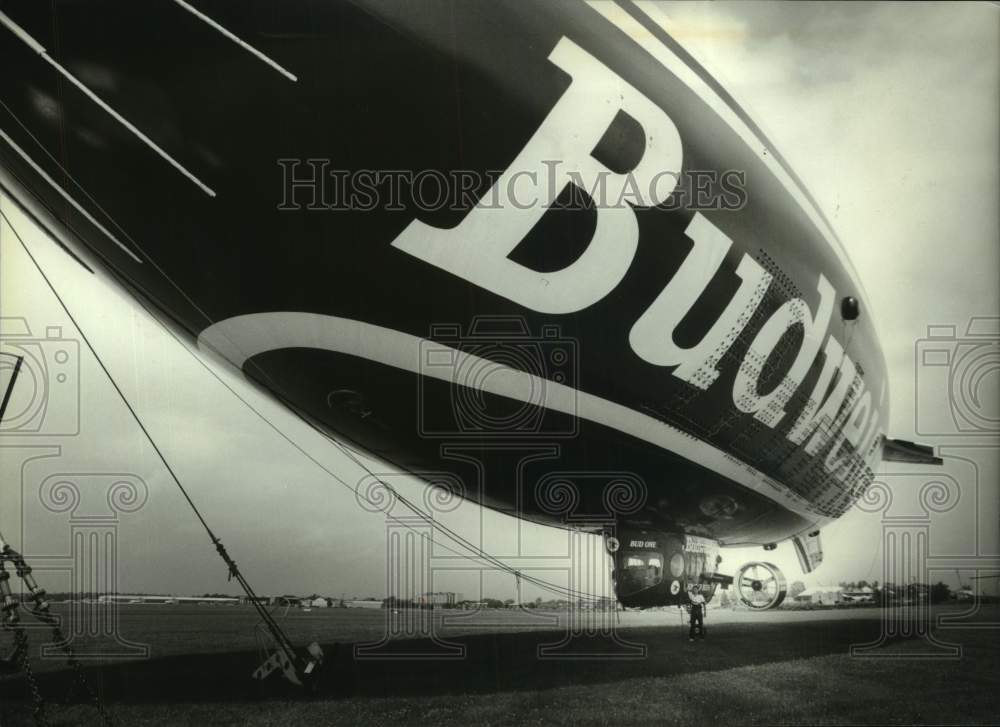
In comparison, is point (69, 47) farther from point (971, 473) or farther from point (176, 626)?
point (971, 473)

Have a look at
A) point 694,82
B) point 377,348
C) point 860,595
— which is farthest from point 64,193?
point 860,595

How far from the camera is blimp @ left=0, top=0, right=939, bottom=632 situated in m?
1.97

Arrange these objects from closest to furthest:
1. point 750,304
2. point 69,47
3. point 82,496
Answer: point 69,47 < point 82,496 < point 750,304

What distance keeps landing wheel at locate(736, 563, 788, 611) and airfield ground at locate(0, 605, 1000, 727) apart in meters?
0.07

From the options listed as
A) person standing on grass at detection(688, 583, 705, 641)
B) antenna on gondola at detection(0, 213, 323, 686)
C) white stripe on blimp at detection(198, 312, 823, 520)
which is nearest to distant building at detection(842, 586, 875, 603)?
person standing on grass at detection(688, 583, 705, 641)

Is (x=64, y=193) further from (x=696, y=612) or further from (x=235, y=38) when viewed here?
(x=696, y=612)

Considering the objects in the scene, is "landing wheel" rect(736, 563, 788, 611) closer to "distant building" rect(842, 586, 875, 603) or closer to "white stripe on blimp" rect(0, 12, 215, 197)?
"distant building" rect(842, 586, 875, 603)

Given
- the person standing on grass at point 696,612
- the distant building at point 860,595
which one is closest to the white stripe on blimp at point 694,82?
the distant building at point 860,595

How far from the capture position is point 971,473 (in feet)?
8.48

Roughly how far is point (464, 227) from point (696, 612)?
1.80 meters

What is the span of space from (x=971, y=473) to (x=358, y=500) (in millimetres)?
2167

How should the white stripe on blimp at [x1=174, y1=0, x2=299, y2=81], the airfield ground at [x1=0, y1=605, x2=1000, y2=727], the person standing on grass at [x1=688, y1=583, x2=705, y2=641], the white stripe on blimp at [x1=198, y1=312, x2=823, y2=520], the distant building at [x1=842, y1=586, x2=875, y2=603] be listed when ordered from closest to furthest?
the white stripe on blimp at [x1=174, y1=0, x2=299, y2=81] < the white stripe on blimp at [x1=198, y1=312, x2=823, y2=520] < the airfield ground at [x1=0, y1=605, x2=1000, y2=727] < the distant building at [x1=842, y1=586, x2=875, y2=603] < the person standing on grass at [x1=688, y1=583, x2=705, y2=641]

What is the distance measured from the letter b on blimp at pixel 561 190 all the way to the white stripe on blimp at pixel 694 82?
17 centimetres

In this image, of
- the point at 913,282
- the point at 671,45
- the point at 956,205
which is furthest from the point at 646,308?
the point at 956,205
